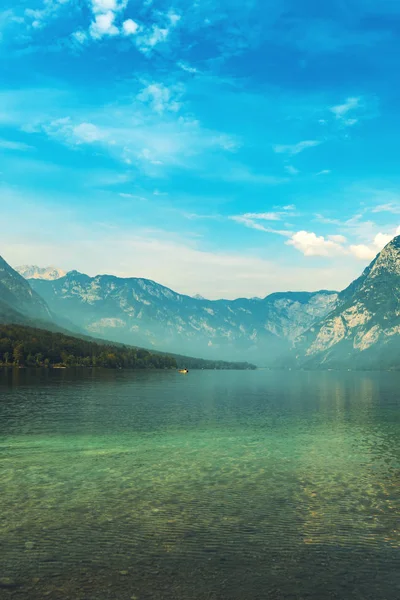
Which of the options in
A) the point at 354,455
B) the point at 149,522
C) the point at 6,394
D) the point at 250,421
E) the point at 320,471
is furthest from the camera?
the point at 6,394

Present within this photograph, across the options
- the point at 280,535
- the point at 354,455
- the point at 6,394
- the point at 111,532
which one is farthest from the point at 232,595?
the point at 6,394

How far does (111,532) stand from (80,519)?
11.4 ft

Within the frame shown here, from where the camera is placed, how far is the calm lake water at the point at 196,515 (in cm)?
2291

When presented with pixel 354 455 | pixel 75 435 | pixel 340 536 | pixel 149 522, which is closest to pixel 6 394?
pixel 75 435

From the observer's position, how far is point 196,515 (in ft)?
108

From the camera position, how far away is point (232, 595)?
21.7 meters

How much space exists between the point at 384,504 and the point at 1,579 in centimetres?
2857

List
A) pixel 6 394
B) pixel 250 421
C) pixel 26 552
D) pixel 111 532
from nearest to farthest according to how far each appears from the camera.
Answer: pixel 26 552 < pixel 111 532 < pixel 250 421 < pixel 6 394

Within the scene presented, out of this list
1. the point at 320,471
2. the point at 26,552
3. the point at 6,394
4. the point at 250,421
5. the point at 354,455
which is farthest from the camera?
the point at 6,394

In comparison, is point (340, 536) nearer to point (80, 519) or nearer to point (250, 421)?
point (80, 519)

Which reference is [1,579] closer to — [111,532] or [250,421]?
[111,532]

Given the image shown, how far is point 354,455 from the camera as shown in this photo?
57.9 metres

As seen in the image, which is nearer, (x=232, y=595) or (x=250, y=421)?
(x=232, y=595)

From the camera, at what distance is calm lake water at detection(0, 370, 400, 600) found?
2291 cm
